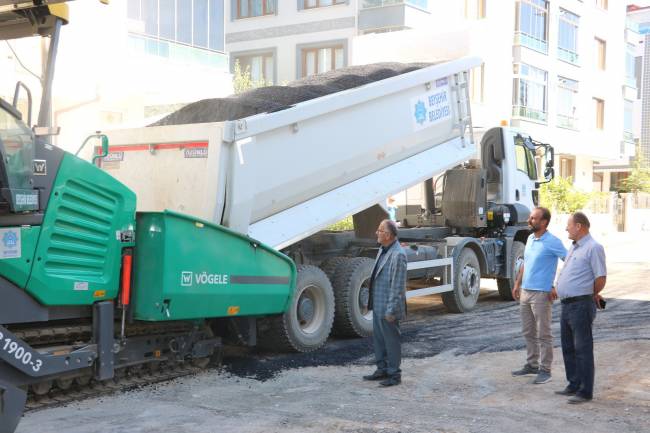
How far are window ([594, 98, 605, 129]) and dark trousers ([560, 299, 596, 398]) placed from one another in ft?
118

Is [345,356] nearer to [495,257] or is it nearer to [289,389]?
[289,389]

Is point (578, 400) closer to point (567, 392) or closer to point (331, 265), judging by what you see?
point (567, 392)

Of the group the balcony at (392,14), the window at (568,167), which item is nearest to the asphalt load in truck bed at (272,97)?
the balcony at (392,14)

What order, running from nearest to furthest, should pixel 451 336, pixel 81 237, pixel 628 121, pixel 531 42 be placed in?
pixel 81 237, pixel 451 336, pixel 531 42, pixel 628 121

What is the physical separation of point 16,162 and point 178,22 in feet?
52.7

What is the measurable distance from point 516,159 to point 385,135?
390 centimetres

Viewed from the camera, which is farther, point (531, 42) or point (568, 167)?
point (568, 167)

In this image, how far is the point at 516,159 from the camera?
43.0ft

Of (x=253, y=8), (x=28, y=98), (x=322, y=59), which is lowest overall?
(x=28, y=98)

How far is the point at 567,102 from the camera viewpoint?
36531 millimetres

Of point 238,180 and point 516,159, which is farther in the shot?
point 516,159

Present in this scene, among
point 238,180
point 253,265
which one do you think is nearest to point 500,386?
point 253,265

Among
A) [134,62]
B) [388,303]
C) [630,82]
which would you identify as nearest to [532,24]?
[630,82]

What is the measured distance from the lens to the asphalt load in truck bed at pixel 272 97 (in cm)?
836
